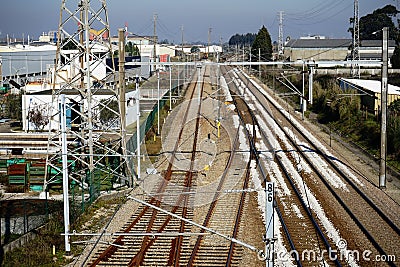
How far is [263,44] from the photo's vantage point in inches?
1969

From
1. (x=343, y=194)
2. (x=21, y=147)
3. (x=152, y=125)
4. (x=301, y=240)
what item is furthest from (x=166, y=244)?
(x=152, y=125)

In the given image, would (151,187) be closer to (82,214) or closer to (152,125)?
(82,214)

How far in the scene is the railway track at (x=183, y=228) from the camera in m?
7.61

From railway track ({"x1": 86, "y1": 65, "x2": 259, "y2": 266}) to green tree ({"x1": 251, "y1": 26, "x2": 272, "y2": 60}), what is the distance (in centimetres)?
3469

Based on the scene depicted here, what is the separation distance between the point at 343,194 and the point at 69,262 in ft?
19.4

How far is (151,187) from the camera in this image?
1231 cm

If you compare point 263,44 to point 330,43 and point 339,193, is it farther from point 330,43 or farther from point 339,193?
point 339,193

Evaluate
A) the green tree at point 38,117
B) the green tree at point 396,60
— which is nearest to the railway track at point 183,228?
the green tree at point 38,117

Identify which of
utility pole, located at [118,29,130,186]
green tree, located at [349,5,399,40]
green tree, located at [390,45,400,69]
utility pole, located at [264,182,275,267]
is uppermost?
green tree, located at [349,5,399,40]

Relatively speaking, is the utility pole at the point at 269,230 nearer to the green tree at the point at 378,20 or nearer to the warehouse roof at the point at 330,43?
the warehouse roof at the point at 330,43

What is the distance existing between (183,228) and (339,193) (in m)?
3.92

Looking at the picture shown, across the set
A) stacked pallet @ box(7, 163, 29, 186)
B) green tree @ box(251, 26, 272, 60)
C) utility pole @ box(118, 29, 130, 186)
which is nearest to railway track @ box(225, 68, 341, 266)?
utility pole @ box(118, 29, 130, 186)

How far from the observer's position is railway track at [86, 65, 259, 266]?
7.61m

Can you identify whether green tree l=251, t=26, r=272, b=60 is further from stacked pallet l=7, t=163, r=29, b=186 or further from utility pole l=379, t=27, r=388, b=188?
stacked pallet l=7, t=163, r=29, b=186
